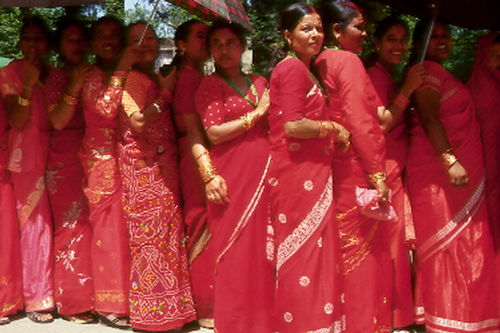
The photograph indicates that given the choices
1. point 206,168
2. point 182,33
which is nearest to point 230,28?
point 182,33

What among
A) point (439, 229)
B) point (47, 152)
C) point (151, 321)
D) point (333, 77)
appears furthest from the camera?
point (47, 152)

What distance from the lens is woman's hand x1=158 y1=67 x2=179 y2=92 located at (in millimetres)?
3805

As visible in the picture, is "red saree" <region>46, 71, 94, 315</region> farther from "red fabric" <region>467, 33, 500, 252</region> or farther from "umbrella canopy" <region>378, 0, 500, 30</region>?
"red fabric" <region>467, 33, 500, 252</region>

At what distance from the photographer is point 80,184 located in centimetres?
424

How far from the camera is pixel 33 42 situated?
4.12 meters

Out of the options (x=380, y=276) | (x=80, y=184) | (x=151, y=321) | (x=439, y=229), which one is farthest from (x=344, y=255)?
(x=80, y=184)

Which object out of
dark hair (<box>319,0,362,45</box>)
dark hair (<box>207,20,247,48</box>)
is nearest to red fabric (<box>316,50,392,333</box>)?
dark hair (<box>319,0,362,45</box>)

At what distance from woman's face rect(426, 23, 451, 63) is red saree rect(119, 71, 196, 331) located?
1731mm

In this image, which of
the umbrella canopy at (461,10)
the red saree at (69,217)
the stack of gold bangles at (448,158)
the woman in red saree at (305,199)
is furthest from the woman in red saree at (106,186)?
the stack of gold bangles at (448,158)

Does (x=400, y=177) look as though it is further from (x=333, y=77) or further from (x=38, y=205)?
(x=38, y=205)

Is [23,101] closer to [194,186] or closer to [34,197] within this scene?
[34,197]

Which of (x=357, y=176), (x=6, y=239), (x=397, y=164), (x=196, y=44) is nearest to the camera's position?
(x=357, y=176)

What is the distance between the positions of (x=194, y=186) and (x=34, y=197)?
120cm

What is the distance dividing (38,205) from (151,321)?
3.94 ft
